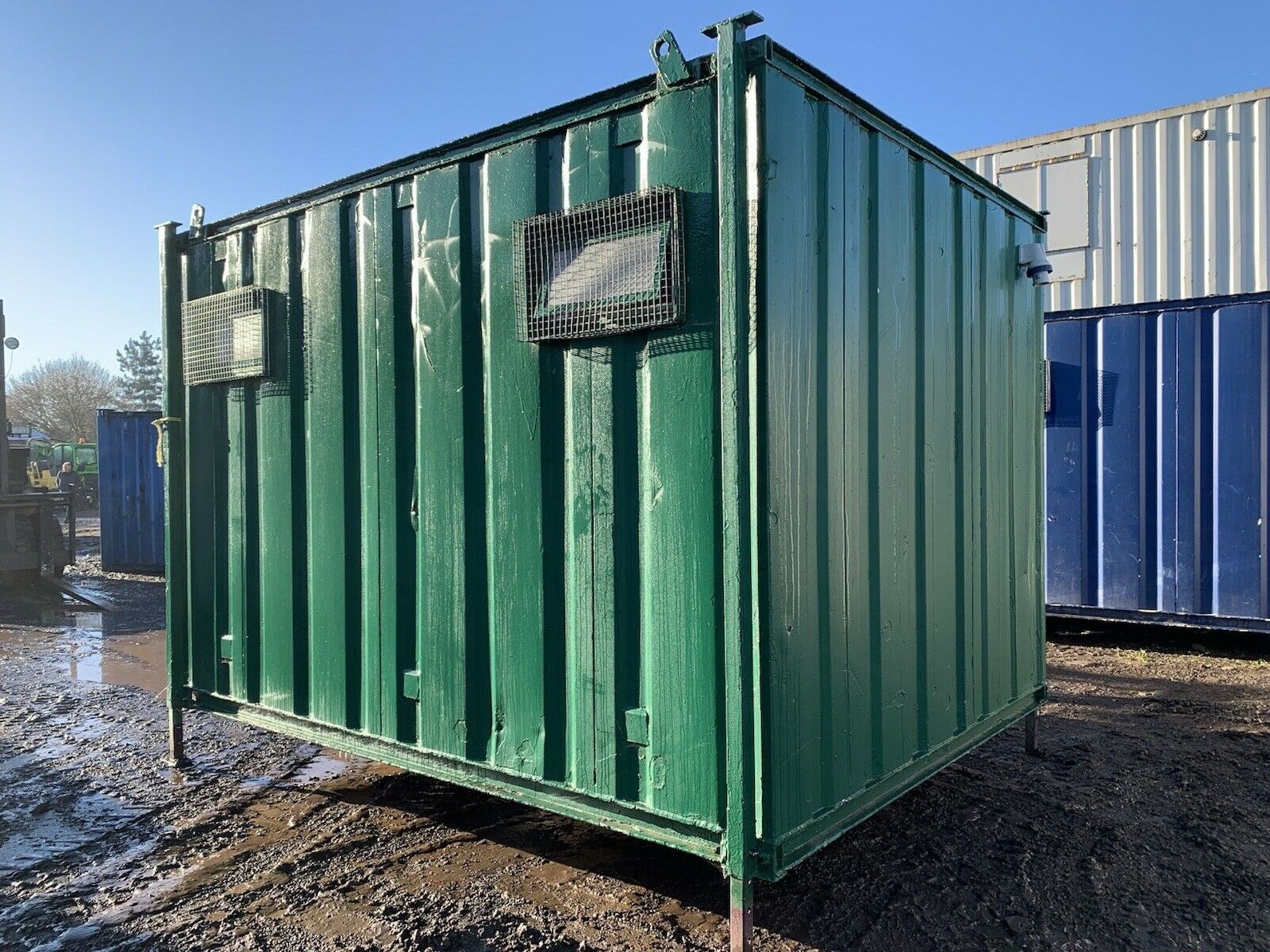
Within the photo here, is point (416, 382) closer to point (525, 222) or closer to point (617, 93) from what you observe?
point (525, 222)

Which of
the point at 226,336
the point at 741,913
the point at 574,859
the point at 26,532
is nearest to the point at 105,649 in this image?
the point at 26,532

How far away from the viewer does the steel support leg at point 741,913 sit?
2.55m

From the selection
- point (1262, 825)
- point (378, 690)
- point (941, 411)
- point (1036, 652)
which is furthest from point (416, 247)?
point (1262, 825)

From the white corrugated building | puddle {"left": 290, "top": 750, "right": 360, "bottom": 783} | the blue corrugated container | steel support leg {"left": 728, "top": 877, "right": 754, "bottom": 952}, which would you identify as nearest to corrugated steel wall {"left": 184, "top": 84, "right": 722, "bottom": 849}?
steel support leg {"left": 728, "top": 877, "right": 754, "bottom": 952}

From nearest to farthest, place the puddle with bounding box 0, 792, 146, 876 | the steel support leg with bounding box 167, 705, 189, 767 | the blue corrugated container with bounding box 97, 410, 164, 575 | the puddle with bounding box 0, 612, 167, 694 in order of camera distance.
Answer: the puddle with bounding box 0, 792, 146, 876 < the steel support leg with bounding box 167, 705, 189, 767 < the puddle with bounding box 0, 612, 167, 694 < the blue corrugated container with bounding box 97, 410, 164, 575

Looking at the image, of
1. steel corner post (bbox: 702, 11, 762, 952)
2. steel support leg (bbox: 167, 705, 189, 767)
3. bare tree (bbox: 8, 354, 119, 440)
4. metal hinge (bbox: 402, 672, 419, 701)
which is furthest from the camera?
bare tree (bbox: 8, 354, 119, 440)

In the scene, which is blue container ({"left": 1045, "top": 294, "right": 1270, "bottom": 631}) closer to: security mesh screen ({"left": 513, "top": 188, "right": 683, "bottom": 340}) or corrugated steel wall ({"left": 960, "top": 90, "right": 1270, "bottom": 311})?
corrugated steel wall ({"left": 960, "top": 90, "right": 1270, "bottom": 311})

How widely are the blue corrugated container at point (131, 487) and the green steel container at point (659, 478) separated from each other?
1017cm

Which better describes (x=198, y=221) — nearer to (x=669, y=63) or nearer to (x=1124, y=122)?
(x=669, y=63)

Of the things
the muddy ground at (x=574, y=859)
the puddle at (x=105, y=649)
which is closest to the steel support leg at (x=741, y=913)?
the muddy ground at (x=574, y=859)

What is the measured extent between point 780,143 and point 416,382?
1.65 metres

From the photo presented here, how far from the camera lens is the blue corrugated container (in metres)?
13.3

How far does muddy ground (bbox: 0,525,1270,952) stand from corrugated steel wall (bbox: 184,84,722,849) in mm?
525

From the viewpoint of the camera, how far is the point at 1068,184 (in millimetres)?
9805
